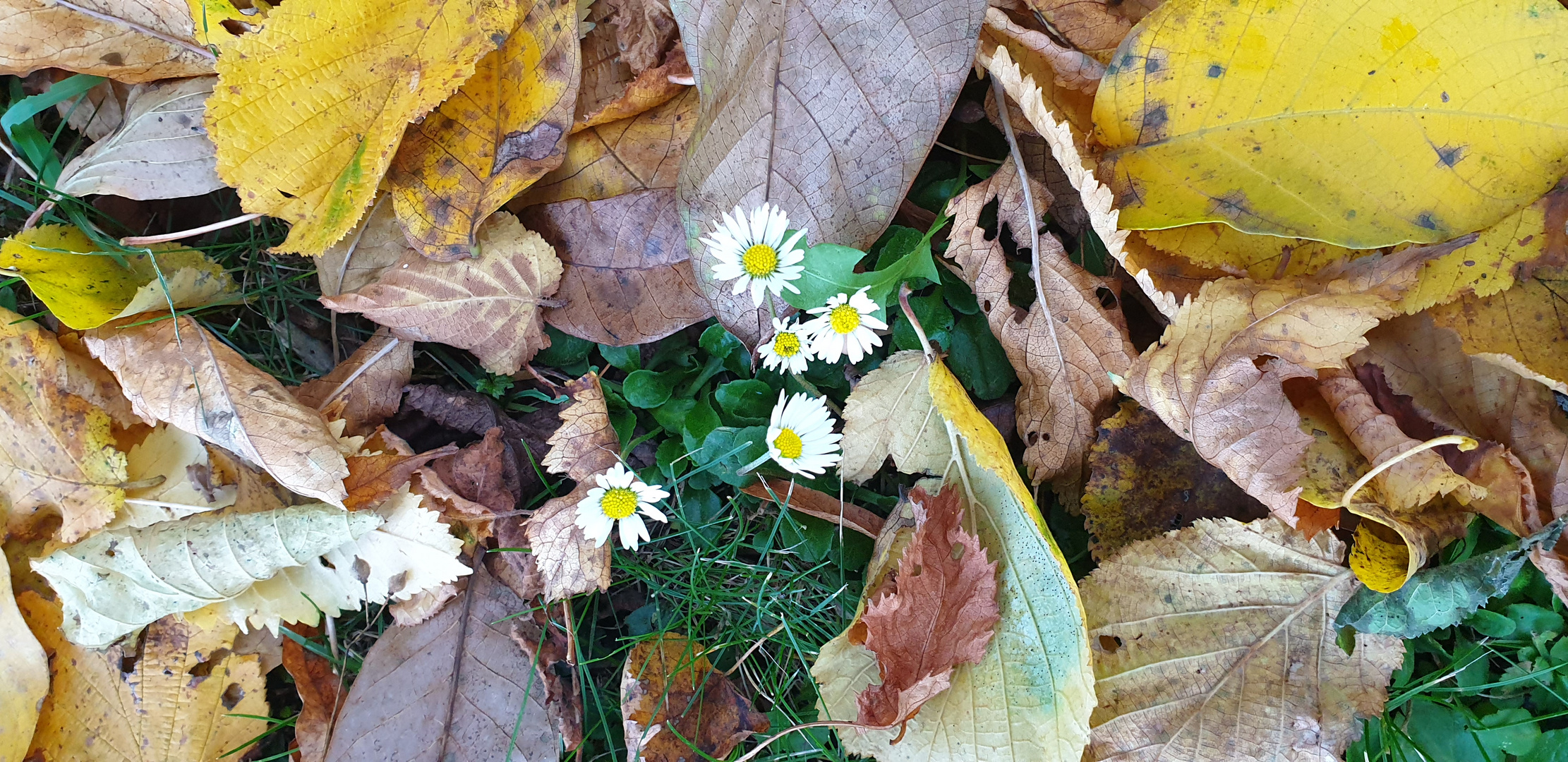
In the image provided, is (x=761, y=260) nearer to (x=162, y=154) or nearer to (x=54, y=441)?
(x=162, y=154)

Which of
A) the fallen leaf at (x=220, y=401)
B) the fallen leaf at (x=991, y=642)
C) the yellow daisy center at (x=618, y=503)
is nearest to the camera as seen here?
the fallen leaf at (x=991, y=642)

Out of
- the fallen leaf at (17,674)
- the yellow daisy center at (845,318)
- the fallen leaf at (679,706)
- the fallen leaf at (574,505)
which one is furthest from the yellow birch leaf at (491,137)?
the fallen leaf at (17,674)

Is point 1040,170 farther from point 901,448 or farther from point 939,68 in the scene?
point 901,448

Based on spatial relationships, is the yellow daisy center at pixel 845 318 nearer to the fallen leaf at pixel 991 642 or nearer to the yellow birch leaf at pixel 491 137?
the fallen leaf at pixel 991 642

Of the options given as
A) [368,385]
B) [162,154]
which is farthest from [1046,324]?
[162,154]

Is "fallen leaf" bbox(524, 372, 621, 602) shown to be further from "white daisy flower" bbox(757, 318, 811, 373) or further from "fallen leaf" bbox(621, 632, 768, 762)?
"white daisy flower" bbox(757, 318, 811, 373)

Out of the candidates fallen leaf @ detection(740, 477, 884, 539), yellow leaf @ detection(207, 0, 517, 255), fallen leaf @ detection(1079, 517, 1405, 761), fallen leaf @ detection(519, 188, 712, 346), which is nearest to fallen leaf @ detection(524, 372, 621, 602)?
fallen leaf @ detection(519, 188, 712, 346)
